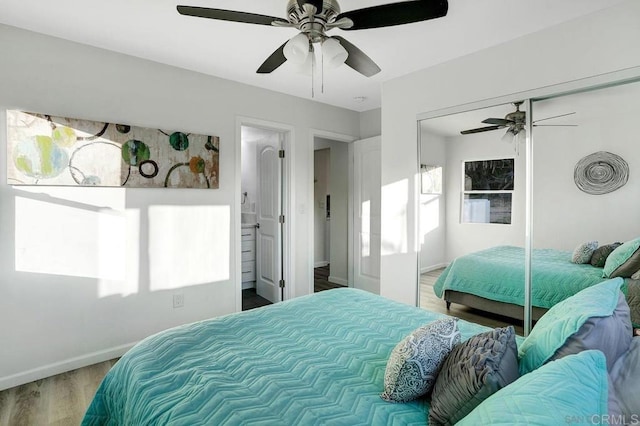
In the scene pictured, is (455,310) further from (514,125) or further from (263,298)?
(263,298)

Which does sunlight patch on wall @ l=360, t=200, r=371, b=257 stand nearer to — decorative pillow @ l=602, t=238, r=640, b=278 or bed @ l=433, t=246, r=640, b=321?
bed @ l=433, t=246, r=640, b=321

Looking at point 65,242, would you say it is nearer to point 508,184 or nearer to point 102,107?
point 102,107

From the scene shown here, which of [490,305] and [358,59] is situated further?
[490,305]

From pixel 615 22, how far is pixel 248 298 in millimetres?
4169

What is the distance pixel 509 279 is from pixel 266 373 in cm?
208

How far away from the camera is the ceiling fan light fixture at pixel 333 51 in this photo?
173cm

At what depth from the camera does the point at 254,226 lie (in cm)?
460

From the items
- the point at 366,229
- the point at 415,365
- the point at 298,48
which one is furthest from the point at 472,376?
the point at 366,229

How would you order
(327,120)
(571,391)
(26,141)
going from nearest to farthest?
1. (571,391)
2. (26,141)
3. (327,120)

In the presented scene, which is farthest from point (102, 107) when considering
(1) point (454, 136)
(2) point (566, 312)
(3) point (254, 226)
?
(2) point (566, 312)

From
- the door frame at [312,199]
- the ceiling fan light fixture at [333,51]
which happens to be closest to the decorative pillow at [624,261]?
the ceiling fan light fixture at [333,51]

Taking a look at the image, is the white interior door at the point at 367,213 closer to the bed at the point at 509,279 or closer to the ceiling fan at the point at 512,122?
the bed at the point at 509,279

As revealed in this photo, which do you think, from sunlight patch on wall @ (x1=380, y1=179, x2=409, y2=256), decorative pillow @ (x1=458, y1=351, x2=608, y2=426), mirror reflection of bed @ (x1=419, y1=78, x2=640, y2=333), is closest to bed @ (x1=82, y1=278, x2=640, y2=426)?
decorative pillow @ (x1=458, y1=351, x2=608, y2=426)

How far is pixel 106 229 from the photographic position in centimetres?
267
